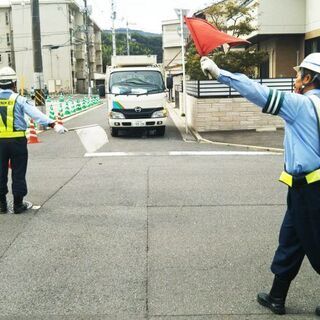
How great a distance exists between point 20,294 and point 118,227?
2011 mm

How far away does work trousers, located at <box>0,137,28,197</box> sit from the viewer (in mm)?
6496

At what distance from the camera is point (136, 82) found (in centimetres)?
1555

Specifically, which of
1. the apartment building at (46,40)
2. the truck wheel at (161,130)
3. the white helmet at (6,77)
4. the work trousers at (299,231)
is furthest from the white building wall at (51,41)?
the work trousers at (299,231)

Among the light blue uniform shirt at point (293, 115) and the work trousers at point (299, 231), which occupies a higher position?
the light blue uniform shirt at point (293, 115)

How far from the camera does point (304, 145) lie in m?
3.24

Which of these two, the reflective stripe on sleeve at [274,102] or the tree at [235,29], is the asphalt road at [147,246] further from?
the tree at [235,29]

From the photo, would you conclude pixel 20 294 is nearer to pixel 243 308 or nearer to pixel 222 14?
pixel 243 308

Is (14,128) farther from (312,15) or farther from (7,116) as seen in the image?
(312,15)

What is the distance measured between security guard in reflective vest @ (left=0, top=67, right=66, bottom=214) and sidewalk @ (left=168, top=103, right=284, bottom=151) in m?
7.58

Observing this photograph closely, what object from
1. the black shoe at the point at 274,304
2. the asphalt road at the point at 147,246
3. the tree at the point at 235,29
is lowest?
the asphalt road at the point at 147,246

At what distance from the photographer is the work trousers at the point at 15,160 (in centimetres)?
650

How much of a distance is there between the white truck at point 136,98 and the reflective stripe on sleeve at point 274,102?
12.0 meters

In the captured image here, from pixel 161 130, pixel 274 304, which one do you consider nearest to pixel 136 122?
pixel 161 130

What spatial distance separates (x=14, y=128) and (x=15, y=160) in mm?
429
